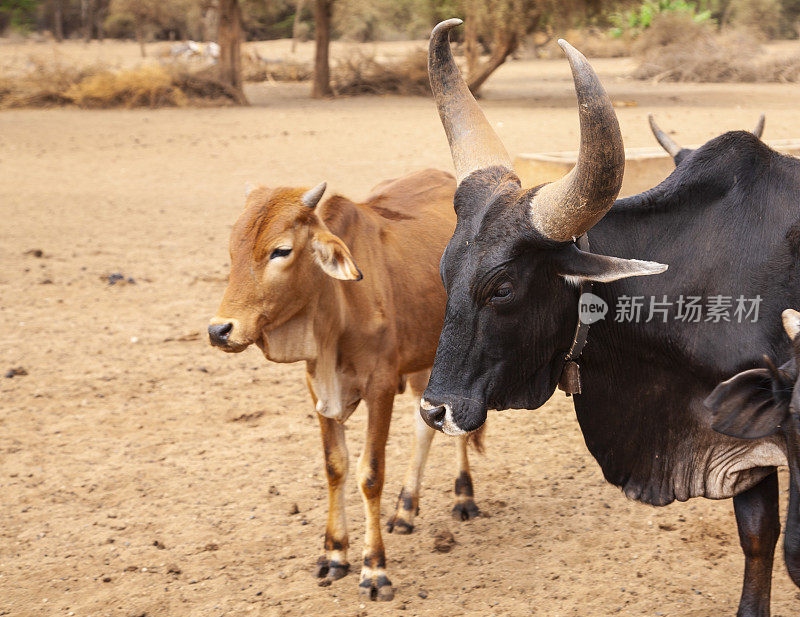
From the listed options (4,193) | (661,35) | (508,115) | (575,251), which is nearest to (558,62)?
(661,35)

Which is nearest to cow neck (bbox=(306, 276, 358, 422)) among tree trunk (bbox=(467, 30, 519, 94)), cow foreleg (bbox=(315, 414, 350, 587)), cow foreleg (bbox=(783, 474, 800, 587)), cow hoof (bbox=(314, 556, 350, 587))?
cow foreleg (bbox=(315, 414, 350, 587))

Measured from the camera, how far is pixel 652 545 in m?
3.96

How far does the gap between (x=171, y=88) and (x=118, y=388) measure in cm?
1474

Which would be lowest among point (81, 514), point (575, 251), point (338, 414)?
point (81, 514)

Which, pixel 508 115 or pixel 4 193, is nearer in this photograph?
pixel 4 193

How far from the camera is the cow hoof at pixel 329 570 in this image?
377cm

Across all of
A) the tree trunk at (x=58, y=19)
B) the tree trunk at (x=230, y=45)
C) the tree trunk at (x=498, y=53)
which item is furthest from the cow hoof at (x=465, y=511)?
the tree trunk at (x=58, y=19)

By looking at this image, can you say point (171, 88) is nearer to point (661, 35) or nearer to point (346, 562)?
point (661, 35)

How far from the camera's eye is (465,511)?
14.1 ft

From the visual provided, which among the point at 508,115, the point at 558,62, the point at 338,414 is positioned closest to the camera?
the point at 338,414

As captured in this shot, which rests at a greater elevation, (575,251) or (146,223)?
(575,251)

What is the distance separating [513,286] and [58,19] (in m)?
39.7

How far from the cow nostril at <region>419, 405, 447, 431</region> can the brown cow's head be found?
2.66 ft

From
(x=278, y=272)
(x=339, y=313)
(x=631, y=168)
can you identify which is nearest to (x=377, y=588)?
(x=339, y=313)
